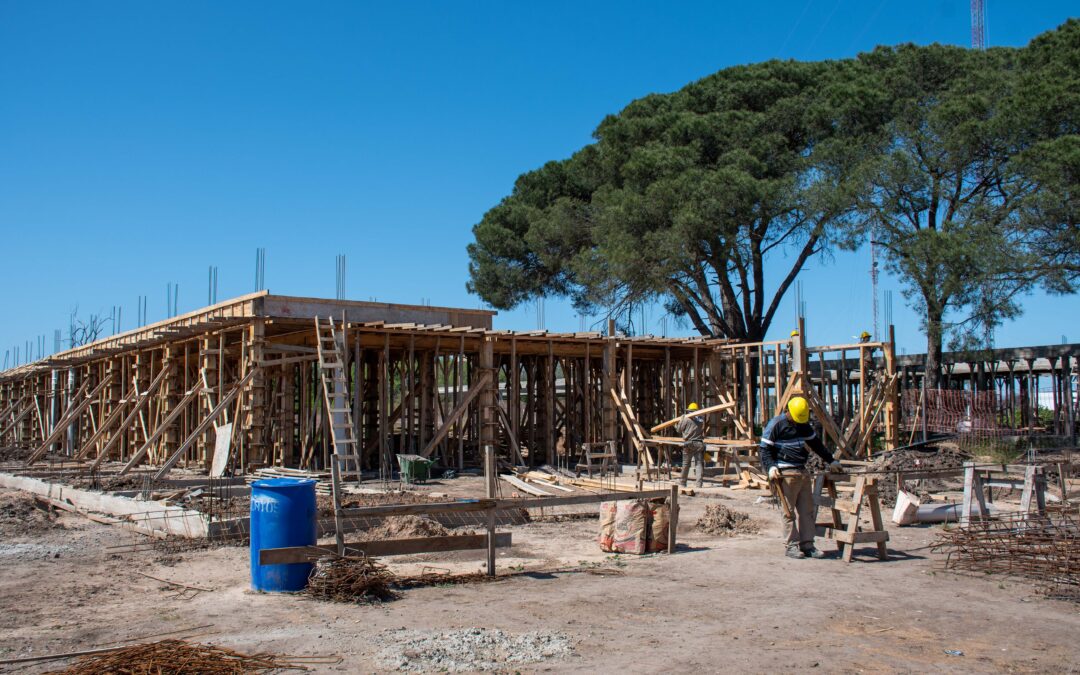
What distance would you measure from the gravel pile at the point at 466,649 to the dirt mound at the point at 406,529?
4.09 meters

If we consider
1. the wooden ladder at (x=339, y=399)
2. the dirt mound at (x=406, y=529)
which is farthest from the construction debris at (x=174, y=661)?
the wooden ladder at (x=339, y=399)

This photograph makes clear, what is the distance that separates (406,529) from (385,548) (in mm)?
2516

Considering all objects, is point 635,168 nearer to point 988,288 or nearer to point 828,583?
point 988,288

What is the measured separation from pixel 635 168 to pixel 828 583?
22.7m

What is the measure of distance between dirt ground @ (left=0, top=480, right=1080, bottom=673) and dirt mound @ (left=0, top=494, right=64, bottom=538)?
2.33m

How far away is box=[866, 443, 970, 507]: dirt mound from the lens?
1470 centimetres

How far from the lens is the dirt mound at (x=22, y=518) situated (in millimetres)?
12391

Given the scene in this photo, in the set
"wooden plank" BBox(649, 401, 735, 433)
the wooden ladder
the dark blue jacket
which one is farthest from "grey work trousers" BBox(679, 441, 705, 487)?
the dark blue jacket

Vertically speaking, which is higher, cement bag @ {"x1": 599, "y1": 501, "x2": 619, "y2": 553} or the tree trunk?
the tree trunk

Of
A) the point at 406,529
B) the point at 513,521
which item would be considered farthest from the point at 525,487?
the point at 406,529

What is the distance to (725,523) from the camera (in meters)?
12.0

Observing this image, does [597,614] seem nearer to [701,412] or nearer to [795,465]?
[795,465]

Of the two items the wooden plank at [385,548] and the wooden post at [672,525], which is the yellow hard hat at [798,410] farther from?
the wooden plank at [385,548]

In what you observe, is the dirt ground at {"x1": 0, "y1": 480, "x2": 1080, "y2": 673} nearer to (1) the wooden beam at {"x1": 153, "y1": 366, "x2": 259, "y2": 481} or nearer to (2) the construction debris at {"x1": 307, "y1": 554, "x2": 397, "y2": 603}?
(2) the construction debris at {"x1": 307, "y1": 554, "x2": 397, "y2": 603}
